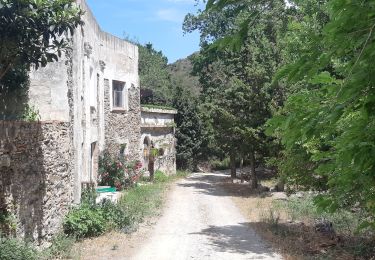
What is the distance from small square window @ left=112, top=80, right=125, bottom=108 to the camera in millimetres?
21925

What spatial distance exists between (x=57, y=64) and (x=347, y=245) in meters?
9.16

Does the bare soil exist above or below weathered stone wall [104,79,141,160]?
below

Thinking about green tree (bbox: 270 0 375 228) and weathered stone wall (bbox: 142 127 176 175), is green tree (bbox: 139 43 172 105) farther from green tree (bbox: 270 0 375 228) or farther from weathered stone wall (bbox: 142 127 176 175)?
green tree (bbox: 270 0 375 228)

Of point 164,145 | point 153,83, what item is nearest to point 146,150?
point 164,145

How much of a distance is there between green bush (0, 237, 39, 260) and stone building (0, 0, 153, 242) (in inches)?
15.9

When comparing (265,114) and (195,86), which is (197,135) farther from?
(195,86)

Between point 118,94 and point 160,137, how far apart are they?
21.0 feet

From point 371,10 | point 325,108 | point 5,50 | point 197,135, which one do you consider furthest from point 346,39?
point 197,135

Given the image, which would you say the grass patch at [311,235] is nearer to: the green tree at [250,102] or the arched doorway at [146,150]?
the green tree at [250,102]

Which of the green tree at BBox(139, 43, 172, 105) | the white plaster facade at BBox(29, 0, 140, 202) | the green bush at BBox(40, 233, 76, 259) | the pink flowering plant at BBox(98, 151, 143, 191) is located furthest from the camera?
the green tree at BBox(139, 43, 172, 105)

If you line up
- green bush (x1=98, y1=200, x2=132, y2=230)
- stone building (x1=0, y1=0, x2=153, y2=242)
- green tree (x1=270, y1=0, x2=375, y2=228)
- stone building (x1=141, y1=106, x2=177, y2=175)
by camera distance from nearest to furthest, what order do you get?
1. green tree (x1=270, y1=0, x2=375, y2=228)
2. stone building (x1=0, y1=0, x2=153, y2=242)
3. green bush (x1=98, y1=200, x2=132, y2=230)
4. stone building (x1=141, y1=106, x2=177, y2=175)

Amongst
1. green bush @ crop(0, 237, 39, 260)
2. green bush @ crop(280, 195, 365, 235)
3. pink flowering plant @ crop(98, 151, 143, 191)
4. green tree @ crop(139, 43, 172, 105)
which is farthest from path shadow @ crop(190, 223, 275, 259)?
green tree @ crop(139, 43, 172, 105)

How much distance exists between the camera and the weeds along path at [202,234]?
10852 millimetres

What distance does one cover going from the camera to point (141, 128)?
24.8 m
